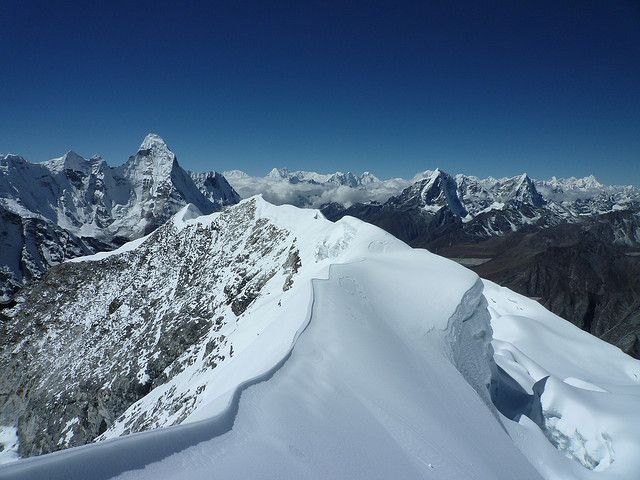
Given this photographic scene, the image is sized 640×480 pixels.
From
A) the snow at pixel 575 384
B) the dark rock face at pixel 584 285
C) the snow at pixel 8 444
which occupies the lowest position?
the dark rock face at pixel 584 285

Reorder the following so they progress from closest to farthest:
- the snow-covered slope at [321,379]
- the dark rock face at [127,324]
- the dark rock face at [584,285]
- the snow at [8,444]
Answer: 1. the snow-covered slope at [321,379]
2. the dark rock face at [127,324]
3. the snow at [8,444]
4. the dark rock face at [584,285]

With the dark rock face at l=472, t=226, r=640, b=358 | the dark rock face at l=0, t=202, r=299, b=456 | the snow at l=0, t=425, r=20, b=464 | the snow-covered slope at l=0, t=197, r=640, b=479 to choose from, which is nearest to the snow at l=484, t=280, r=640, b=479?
the snow-covered slope at l=0, t=197, r=640, b=479

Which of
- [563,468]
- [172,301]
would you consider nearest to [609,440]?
[563,468]

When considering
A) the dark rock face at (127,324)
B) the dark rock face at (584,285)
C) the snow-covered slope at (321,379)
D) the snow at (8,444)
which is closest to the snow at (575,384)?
the snow-covered slope at (321,379)

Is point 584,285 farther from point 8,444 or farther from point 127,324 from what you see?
point 8,444

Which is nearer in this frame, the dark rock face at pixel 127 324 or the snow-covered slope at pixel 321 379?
the snow-covered slope at pixel 321 379

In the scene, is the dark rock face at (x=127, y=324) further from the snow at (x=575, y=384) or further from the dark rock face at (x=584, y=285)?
the dark rock face at (x=584, y=285)

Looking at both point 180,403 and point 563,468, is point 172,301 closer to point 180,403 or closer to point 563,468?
point 180,403
